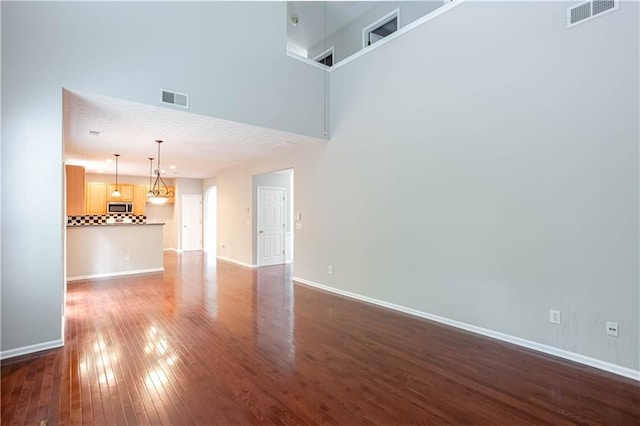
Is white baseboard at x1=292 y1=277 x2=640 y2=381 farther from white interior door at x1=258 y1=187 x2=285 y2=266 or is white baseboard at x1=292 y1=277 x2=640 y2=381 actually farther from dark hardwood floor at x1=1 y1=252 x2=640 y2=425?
white interior door at x1=258 y1=187 x2=285 y2=266

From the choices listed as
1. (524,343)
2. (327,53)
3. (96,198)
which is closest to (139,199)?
(96,198)

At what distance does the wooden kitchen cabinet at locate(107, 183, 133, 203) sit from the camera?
9406 mm

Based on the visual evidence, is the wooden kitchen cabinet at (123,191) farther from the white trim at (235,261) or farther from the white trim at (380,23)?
the white trim at (380,23)

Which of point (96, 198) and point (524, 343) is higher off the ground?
point (96, 198)

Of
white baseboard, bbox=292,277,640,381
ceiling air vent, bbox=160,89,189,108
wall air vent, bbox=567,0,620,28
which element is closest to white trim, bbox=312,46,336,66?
ceiling air vent, bbox=160,89,189,108

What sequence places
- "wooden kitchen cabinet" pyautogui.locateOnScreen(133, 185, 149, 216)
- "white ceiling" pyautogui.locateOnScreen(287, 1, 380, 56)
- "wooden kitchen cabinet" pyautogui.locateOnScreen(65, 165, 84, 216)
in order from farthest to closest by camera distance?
"wooden kitchen cabinet" pyautogui.locateOnScreen(133, 185, 149, 216) → "wooden kitchen cabinet" pyautogui.locateOnScreen(65, 165, 84, 216) → "white ceiling" pyautogui.locateOnScreen(287, 1, 380, 56)

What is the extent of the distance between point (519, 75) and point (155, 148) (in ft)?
19.0

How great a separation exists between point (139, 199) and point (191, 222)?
69.3 inches

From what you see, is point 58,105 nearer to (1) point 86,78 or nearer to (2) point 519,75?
(1) point 86,78

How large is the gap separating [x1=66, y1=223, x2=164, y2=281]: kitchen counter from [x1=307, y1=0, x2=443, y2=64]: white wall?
5768 mm

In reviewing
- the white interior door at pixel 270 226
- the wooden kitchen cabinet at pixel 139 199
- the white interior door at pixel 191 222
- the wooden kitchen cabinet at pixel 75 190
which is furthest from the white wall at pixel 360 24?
the wooden kitchen cabinet at pixel 139 199

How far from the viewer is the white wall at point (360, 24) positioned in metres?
5.57

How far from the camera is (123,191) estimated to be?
31.6ft

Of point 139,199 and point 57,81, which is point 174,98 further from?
point 139,199
